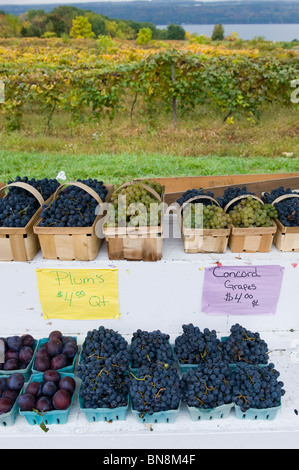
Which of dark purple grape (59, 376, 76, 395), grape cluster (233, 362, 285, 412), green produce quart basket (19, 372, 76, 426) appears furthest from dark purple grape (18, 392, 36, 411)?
grape cluster (233, 362, 285, 412)

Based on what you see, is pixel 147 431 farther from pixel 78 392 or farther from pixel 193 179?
pixel 193 179

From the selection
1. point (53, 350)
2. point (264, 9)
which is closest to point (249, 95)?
point (264, 9)

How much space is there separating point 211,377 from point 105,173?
11.5ft

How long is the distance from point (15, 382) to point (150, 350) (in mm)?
610

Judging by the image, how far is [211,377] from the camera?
158 cm

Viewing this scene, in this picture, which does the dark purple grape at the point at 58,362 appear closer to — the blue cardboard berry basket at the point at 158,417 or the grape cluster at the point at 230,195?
the blue cardboard berry basket at the point at 158,417

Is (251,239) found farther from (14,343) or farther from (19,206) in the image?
(14,343)

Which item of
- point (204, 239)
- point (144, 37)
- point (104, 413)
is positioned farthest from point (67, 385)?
point (144, 37)

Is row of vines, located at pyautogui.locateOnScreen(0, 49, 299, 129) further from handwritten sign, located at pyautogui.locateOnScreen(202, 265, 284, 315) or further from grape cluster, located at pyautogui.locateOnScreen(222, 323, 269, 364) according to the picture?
grape cluster, located at pyautogui.locateOnScreen(222, 323, 269, 364)

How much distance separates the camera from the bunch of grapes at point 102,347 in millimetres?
1668

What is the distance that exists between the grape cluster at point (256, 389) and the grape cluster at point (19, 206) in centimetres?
118

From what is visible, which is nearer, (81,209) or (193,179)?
(81,209)

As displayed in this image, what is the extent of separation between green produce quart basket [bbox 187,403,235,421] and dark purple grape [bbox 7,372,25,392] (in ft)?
2.43

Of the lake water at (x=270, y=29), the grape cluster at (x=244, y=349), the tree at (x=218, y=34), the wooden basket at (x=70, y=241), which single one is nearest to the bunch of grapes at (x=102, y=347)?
the wooden basket at (x=70, y=241)
